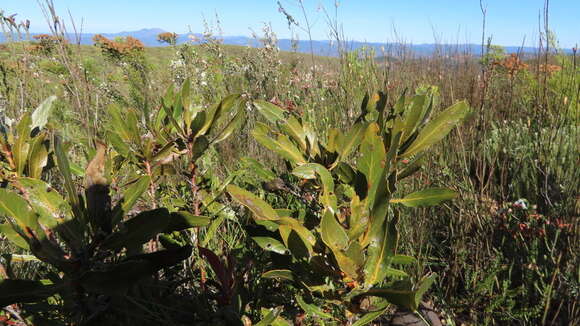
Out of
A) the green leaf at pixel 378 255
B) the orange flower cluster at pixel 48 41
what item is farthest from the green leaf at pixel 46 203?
the orange flower cluster at pixel 48 41

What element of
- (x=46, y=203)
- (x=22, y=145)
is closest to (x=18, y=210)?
(x=46, y=203)

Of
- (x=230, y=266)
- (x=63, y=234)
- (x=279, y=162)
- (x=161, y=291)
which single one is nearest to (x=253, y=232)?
(x=230, y=266)

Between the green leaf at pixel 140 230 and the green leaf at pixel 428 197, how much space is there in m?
0.54

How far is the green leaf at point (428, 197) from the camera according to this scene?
2.90ft

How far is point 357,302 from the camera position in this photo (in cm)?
83

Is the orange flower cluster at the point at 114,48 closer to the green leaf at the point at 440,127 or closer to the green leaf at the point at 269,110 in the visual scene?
the green leaf at the point at 269,110

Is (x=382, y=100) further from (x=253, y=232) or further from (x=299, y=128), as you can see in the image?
(x=253, y=232)

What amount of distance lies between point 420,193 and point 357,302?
306mm

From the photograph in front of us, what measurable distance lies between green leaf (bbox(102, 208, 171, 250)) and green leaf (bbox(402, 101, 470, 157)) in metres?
0.58

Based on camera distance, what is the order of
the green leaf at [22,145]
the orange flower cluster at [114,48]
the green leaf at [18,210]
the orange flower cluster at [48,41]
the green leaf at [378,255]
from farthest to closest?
the orange flower cluster at [114,48] < the orange flower cluster at [48,41] < the green leaf at [22,145] < the green leaf at [378,255] < the green leaf at [18,210]

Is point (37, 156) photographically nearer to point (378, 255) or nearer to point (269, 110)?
point (269, 110)

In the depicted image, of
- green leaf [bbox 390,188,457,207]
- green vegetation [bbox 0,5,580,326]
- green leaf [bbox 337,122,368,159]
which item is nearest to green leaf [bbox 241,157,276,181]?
green vegetation [bbox 0,5,580,326]

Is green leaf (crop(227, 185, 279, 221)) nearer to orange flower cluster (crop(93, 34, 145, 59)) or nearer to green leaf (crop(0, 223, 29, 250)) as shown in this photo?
green leaf (crop(0, 223, 29, 250))

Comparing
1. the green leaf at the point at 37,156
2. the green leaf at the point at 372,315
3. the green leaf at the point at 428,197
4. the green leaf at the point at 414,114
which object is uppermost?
the green leaf at the point at 414,114
